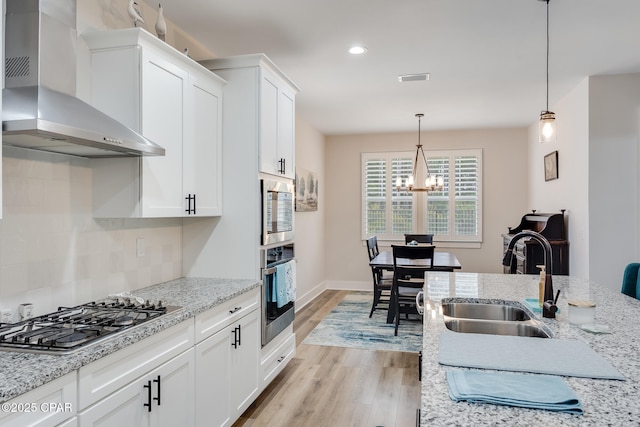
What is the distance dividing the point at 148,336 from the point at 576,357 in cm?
158

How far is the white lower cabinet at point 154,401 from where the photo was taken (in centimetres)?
155

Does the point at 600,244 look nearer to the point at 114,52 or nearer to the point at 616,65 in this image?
the point at 616,65

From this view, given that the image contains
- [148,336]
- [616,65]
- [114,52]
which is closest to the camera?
[148,336]

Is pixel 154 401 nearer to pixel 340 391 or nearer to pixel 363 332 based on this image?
pixel 340 391

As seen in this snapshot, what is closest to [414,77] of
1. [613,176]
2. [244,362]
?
[613,176]

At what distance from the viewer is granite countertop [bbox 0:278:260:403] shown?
1.26 m

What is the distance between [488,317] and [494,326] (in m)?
0.32

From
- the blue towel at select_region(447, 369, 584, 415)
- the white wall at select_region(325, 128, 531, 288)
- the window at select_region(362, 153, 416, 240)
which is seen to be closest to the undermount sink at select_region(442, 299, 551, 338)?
the blue towel at select_region(447, 369, 584, 415)

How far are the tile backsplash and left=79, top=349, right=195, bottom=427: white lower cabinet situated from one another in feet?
2.07

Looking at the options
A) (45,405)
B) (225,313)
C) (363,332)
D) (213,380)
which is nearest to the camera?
(45,405)

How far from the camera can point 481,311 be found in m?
2.16

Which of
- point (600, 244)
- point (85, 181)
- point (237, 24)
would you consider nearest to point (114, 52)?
point (85, 181)

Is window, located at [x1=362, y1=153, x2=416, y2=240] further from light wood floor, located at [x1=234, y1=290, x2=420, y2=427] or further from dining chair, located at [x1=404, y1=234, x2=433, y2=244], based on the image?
light wood floor, located at [x1=234, y1=290, x2=420, y2=427]

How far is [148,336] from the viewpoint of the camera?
1756 mm
